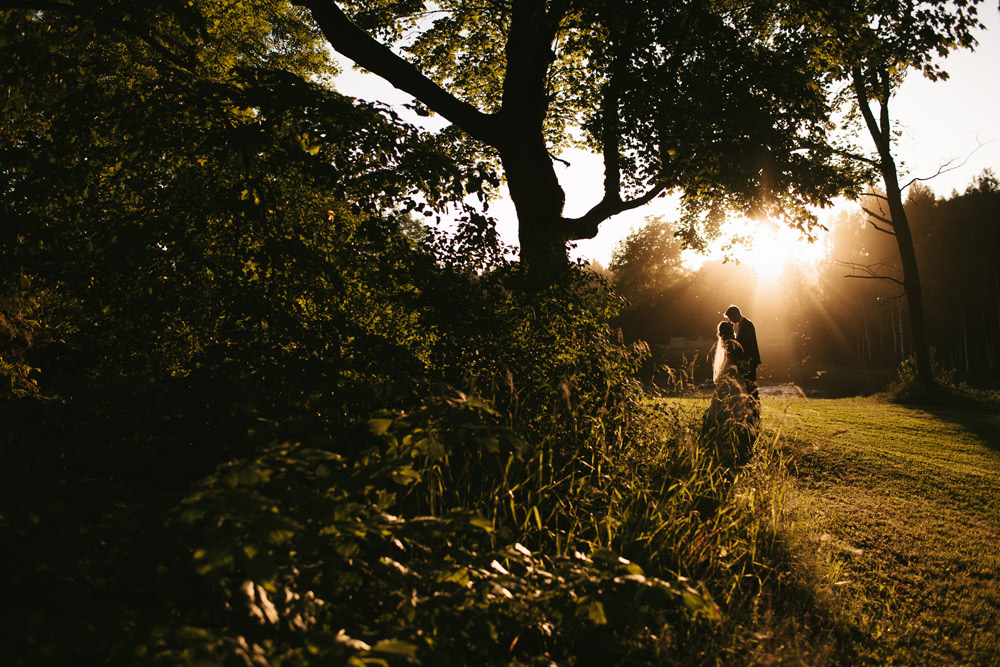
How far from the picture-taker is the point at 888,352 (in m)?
32.7

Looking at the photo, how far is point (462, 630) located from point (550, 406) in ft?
9.57

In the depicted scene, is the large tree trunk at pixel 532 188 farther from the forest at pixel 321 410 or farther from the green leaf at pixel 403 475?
the green leaf at pixel 403 475

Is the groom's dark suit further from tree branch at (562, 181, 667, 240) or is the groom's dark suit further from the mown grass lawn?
tree branch at (562, 181, 667, 240)

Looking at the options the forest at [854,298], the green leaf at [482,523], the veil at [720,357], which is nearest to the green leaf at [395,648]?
the green leaf at [482,523]

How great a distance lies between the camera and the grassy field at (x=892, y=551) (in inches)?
123

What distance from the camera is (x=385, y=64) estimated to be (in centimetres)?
747

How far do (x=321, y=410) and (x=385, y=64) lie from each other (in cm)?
611

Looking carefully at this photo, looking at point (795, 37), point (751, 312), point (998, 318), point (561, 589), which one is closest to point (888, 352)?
point (998, 318)

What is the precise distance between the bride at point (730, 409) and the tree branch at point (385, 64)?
490 centimetres

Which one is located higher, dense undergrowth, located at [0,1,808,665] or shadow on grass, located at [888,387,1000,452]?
dense undergrowth, located at [0,1,808,665]

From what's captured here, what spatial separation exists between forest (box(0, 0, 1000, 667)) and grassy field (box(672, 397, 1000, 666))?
0.09 m

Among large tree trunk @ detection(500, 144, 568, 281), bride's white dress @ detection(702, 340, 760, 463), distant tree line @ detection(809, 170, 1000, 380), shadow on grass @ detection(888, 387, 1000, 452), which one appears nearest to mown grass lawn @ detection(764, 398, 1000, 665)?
bride's white dress @ detection(702, 340, 760, 463)

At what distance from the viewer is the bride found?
5363 millimetres

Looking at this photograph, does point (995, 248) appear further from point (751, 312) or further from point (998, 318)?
point (751, 312)
